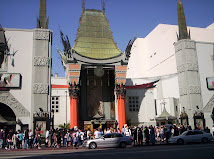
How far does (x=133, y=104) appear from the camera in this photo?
37.4 meters

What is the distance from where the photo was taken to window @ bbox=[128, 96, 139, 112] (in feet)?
122

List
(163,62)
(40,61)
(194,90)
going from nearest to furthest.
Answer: (40,61), (194,90), (163,62)

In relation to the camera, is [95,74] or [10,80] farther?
[95,74]

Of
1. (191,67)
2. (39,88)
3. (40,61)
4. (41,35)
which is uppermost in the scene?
(41,35)

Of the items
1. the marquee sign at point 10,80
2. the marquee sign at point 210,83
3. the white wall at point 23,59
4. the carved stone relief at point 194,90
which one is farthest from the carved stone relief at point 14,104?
the marquee sign at point 210,83

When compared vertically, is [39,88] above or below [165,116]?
above

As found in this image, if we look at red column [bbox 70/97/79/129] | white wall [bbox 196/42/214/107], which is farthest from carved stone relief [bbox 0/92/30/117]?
white wall [bbox 196/42/214/107]

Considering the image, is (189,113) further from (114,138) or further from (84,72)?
(84,72)

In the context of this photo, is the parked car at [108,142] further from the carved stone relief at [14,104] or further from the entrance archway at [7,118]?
the entrance archway at [7,118]

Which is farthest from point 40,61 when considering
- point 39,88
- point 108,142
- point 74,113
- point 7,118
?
point 108,142

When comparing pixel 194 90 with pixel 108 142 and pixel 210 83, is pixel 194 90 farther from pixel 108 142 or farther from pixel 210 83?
pixel 108 142

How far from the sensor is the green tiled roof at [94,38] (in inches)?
1359

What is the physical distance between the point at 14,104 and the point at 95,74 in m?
13.6

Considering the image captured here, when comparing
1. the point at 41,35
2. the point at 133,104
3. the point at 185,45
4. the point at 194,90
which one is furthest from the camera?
the point at 133,104
